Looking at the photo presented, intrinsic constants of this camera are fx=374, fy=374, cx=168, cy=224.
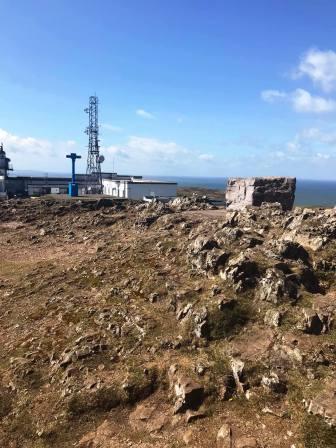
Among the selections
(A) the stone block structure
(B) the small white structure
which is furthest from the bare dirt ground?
(B) the small white structure

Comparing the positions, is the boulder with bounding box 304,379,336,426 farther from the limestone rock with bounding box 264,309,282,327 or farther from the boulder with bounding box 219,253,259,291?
the boulder with bounding box 219,253,259,291

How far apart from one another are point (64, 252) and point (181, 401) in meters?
34.7

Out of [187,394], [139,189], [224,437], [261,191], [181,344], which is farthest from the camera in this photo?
[139,189]

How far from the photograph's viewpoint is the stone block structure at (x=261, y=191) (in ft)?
198

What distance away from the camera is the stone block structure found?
60312 millimetres

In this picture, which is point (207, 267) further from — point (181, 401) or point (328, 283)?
point (181, 401)

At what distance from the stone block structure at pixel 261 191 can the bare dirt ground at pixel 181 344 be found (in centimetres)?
Answer: 1844

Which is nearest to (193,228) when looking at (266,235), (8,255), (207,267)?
(266,235)

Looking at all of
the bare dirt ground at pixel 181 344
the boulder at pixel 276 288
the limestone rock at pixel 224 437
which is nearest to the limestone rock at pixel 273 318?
the bare dirt ground at pixel 181 344

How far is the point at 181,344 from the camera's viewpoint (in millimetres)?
24188

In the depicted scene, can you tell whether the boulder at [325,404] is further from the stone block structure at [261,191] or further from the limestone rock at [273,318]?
the stone block structure at [261,191]

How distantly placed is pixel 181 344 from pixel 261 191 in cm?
4115

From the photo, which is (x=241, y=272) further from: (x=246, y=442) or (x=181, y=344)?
(x=246, y=442)

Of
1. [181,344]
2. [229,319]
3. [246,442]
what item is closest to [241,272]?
[229,319]
